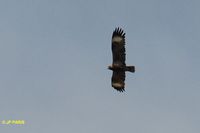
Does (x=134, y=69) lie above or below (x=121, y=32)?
below

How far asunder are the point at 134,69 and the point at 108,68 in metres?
3.16

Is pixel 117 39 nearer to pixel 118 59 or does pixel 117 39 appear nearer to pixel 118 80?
pixel 118 59

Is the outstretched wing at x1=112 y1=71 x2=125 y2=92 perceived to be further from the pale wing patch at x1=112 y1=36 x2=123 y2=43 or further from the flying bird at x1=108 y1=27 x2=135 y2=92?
the pale wing patch at x1=112 y1=36 x2=123 y2=43

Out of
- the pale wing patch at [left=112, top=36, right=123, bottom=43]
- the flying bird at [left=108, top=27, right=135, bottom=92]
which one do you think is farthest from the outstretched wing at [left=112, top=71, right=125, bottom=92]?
the pale wing patch at [left=112, top=36, right=123, bottom=43]

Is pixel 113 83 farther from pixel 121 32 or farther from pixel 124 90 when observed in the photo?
pixel 121 32

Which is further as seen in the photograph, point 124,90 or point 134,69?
point 124,90

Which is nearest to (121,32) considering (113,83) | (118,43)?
(118,43)

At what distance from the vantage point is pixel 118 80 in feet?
169

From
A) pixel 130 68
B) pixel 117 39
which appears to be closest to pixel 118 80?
pixel 130 68

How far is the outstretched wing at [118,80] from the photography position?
168ft

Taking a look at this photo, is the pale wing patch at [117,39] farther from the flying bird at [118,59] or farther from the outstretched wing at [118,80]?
the outstretched wing at [118,80]

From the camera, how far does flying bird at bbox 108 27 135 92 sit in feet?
163

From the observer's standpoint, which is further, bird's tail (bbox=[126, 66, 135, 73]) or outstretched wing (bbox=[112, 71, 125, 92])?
outstretched wing (bbox=[112, 71, 125, 92])

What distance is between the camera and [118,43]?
5009 cm
